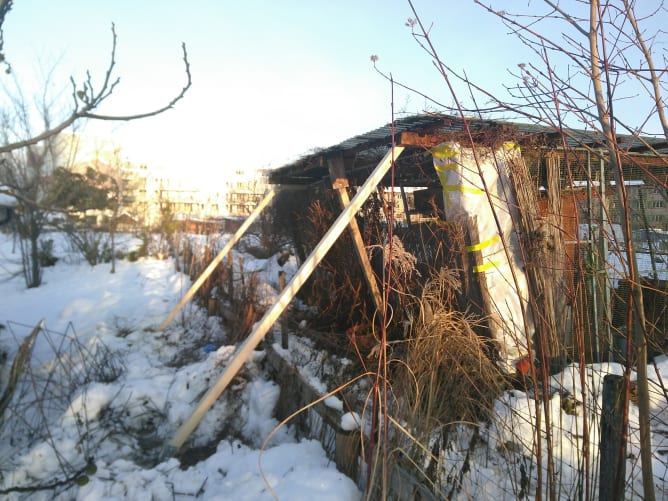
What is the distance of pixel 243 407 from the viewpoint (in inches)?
168

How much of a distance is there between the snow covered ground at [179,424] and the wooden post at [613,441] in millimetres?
55

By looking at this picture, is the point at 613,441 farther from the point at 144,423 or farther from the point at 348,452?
the point at 144,423

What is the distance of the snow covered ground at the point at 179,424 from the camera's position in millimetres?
2129

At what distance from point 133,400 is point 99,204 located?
9.75 meters

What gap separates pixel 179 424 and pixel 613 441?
3.80m

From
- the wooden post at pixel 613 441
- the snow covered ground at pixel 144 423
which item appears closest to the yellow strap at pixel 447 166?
the snow covered ground at pixel 144 423

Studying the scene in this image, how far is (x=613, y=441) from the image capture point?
130cm

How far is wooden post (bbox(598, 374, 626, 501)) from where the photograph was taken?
1269 mm

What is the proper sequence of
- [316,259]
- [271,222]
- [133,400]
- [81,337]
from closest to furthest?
[316,259] < [133,400] < [81,337] < [271,222]

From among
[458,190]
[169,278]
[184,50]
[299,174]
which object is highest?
[184,50]

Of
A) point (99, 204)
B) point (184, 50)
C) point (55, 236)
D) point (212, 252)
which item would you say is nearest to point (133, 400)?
point (184, 50)

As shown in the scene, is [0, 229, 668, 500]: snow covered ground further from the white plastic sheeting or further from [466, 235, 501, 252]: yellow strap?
[466, 235, 501, 252]: yellow strap

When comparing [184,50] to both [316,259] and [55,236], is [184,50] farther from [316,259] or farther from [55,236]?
[55,236]

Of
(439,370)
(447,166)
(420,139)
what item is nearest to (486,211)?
(447,166)
